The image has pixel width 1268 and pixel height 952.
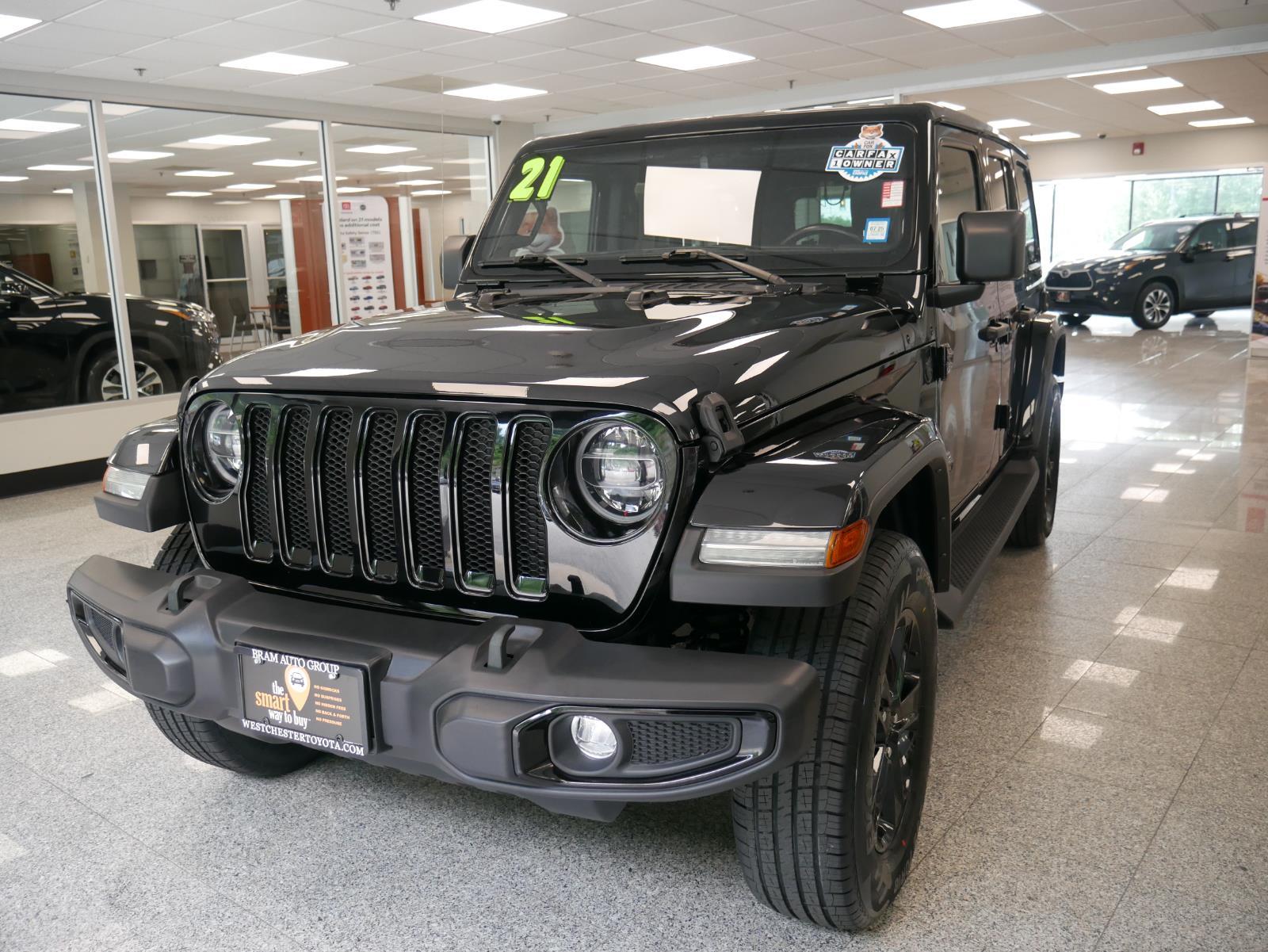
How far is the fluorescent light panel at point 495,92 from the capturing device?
32.2ft

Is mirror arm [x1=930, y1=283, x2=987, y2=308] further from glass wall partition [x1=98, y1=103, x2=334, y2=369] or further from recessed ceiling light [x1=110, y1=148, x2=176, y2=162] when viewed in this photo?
recessed ceiling light [x1=110, y1=148, x2=176, y2=162]

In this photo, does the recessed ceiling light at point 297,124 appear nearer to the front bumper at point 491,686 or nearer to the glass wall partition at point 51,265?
the glass wall partition at point 51,265

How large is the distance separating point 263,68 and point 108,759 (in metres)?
6.90

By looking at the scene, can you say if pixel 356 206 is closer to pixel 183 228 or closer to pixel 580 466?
pixel 183 228

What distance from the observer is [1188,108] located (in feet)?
48.0

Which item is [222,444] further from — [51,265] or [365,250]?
[365,250]

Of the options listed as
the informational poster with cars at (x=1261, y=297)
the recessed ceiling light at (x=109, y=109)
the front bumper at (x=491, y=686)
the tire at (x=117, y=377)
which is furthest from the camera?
the informational poster with cars at (x=1261, y=297)

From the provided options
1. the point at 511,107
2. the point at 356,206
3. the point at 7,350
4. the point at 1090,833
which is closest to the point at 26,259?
the point at 7,350

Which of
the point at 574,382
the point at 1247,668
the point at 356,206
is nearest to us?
the point at 574,382

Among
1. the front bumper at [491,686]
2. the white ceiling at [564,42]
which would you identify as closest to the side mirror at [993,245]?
the front bumper at [491,686]

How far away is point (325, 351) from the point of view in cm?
211

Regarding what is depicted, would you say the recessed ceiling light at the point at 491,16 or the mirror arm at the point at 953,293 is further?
the recessed ceiling light at the point at 491,16

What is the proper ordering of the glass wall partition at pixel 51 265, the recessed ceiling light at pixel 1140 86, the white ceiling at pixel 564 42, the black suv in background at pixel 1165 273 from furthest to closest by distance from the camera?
1. the black suv in background at pixel 1165 273
2. the recessed ceiling light at pixel 1140 86
3. the glass wall partition at pixel 51 265
4. the white ceiling at pixel 564 42

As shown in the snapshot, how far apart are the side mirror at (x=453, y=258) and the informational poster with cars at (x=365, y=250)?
7067mm
